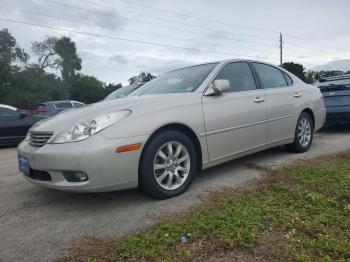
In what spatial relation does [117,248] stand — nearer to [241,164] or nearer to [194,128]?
[194,128]

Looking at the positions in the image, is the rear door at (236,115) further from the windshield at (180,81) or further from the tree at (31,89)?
the tree at (31,89)

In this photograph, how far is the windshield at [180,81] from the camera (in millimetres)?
3917

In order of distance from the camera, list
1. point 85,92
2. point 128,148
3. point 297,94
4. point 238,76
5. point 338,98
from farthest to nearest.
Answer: point 85,92
point 338,98
point 297,94
point 238,76
point 128,148

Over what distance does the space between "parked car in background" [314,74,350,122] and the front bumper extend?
17.4ft

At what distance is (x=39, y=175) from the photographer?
320cm

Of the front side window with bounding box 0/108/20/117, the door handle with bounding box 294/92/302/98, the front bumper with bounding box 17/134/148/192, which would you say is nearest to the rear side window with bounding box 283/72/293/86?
the door handle with bounding box 294/92/302/98

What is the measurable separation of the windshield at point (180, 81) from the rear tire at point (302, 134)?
1.84 m

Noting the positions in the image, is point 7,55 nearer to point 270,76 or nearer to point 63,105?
point 63,105

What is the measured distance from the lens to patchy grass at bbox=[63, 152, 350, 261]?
216 centimetres

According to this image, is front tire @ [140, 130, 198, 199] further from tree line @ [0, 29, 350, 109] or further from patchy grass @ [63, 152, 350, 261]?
tree line @ [0, 29, 350, 109]

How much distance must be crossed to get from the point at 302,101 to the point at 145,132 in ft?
10.1

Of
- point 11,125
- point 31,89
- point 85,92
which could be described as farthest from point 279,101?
point 85,92

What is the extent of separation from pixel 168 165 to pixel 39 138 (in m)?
1.27

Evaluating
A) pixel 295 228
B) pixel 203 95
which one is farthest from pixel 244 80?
pixel 295 228
